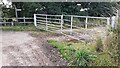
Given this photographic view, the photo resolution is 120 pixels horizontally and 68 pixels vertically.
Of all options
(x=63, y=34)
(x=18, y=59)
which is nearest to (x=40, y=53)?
(x=18, y=59)

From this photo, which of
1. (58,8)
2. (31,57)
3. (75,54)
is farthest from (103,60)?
(58,8)

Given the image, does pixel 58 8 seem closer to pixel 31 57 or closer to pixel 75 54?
pixel 31 57

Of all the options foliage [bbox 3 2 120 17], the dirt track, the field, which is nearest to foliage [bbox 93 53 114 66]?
the field

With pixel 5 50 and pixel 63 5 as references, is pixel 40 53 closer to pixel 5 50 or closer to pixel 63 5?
pixel 5 50

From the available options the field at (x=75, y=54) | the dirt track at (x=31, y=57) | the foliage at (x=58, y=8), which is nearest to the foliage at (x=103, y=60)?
the field at (x=75, y=54)

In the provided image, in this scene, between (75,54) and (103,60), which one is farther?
(75,54)

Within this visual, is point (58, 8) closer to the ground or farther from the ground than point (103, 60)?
farther from the ground

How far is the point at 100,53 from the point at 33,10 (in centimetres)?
958

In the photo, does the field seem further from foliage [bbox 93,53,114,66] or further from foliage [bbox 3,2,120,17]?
foliage [bbox 3,2,120,17]

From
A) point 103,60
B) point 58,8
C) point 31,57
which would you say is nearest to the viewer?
point 103,60

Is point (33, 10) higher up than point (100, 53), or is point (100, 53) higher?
point (33, 10)

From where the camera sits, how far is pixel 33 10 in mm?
13172

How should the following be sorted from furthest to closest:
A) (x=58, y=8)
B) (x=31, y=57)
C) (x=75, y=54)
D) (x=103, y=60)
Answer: (x=58, y=8) → (x=31, y=57) → (x=75, y=54) → (x=103, y=60)

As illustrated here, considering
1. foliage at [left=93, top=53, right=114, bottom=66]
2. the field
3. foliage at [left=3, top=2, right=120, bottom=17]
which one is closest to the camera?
foliage at [left=93, top=53, right=114, bottom=66]
